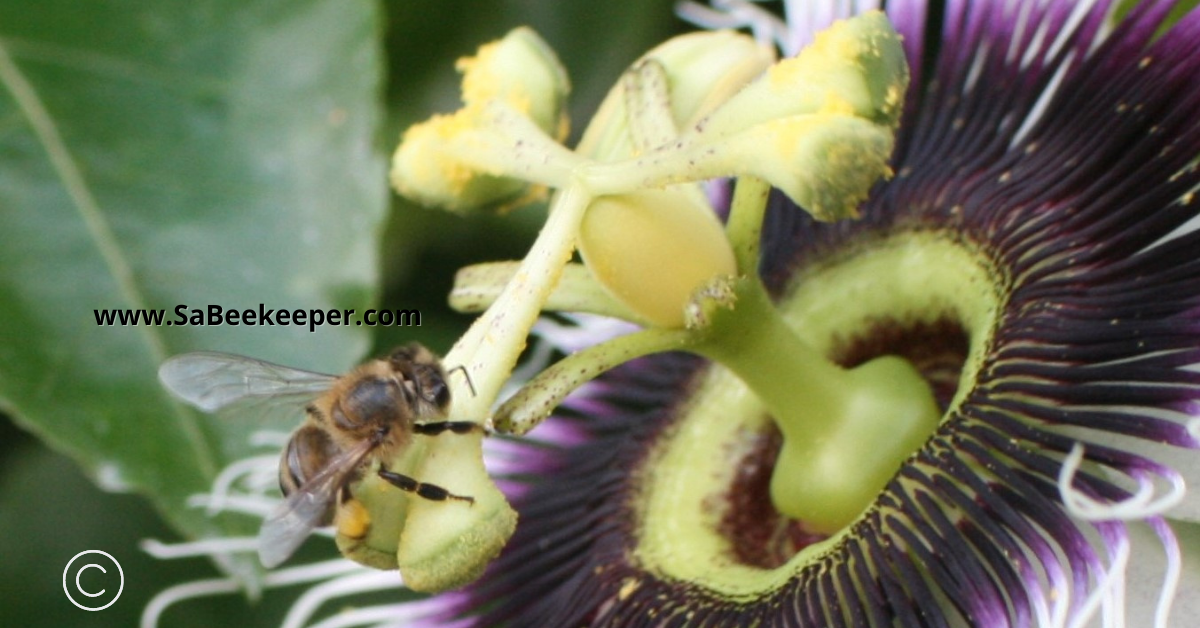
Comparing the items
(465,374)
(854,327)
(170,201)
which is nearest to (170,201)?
(170,201)

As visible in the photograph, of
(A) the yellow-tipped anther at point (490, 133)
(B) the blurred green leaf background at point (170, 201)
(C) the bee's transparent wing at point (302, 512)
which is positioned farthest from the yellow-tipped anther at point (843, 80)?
(B) the blurred green leaf background at point (170, 201)

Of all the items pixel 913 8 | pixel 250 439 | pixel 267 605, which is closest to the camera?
pixel 250 439

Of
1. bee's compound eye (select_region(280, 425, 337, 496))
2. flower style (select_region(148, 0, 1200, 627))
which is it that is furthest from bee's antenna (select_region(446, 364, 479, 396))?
bee's compound eye (select_region(280, 425, 337, 496))

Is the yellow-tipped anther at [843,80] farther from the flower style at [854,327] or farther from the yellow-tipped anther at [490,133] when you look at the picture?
the yellow-tipped anther at [490,133]

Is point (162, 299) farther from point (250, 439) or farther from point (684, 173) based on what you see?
point (684, 173)

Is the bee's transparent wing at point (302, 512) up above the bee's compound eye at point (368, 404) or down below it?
below

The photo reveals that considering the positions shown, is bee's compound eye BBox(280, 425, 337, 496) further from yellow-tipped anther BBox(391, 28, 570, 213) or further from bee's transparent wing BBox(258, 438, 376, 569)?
yellow-tipped anther BBox(391, 28, 570, 213)

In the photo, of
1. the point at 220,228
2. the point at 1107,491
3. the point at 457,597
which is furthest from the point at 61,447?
the point at 1107,491
